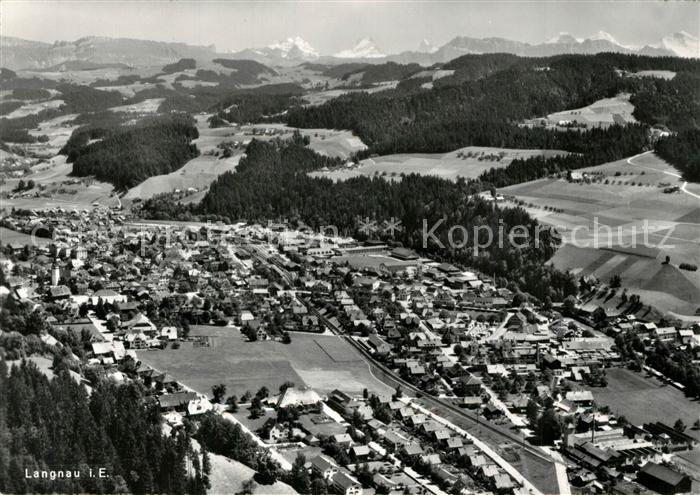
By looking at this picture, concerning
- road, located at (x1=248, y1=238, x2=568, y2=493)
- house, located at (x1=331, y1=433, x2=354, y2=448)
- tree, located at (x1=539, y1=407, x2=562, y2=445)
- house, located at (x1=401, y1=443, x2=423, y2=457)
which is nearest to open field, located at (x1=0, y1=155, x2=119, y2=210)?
road, located at (x1=248, y1=238, x2=568, y2=493)

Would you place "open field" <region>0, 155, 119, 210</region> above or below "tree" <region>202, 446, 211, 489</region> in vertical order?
above

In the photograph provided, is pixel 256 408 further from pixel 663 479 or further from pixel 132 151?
pixel 132 151

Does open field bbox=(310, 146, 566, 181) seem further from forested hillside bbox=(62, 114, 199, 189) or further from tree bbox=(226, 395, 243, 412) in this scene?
tree bbox=(226, 395, 243, 412)

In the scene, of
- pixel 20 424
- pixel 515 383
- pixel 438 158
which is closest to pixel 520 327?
pixel 515 383

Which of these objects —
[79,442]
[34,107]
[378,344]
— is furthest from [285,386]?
[34,107]

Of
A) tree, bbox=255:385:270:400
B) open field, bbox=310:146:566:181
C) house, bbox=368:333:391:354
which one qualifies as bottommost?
tree, bbox=255:385:270:400

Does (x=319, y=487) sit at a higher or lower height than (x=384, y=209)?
lower

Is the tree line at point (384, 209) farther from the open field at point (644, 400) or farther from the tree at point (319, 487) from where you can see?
the tree at point (319, 487)
